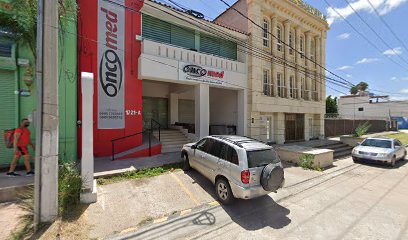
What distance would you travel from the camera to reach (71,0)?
7594 millimetres

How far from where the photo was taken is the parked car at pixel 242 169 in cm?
523

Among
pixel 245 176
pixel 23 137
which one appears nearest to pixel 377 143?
pixel 245 176

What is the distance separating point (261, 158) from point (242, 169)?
2.51 feet

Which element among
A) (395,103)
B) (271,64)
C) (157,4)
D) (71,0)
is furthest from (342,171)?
(395,103)

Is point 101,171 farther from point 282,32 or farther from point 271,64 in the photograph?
point 282,32

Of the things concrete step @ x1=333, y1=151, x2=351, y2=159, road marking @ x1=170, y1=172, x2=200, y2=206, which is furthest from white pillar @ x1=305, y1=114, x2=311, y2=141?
road marking @ x1=170, y1=172, x2=200, y2=206

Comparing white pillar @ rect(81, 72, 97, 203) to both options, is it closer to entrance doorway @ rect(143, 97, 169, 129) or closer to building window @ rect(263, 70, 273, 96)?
entrance doorway @ rect(143, 97, 169, 129)

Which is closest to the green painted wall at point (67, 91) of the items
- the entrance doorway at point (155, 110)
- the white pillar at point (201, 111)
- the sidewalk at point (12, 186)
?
the sidewalk at point (12, 186)

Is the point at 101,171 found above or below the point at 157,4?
below

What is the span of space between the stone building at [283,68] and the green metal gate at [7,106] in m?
Answer: 11.9

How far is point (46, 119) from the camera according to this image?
→ 4.25 m

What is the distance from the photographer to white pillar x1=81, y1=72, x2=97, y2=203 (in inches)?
211

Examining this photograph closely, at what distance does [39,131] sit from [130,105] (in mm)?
5925

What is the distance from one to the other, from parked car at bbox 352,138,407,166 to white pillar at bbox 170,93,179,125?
1180 cm
